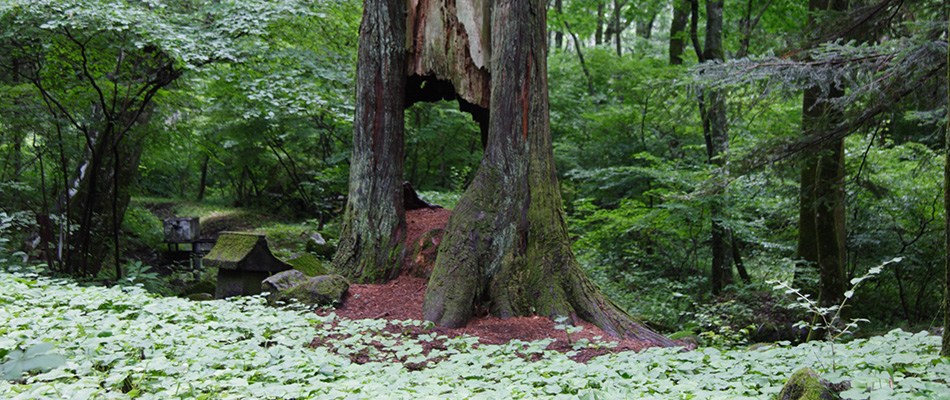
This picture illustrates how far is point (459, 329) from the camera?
4.08 meters

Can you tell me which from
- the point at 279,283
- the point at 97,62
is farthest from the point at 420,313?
the point at 97,62

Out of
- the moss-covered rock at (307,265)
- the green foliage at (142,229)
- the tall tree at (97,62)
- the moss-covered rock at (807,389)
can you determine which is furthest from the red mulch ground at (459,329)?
the green foliage at (142,229)

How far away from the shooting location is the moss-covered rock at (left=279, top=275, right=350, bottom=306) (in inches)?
170

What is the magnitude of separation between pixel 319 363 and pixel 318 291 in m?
1.79

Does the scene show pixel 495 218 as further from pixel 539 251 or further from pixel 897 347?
pixel 897 347

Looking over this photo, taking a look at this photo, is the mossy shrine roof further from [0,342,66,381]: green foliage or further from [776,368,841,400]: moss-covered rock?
[776,368,841,400]: moss-covered rock

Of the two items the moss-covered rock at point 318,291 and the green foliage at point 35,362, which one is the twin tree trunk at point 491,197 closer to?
the moss-covered rock at point 318,291

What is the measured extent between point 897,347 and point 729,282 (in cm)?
684

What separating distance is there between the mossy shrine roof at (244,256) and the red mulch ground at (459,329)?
0.80 meters

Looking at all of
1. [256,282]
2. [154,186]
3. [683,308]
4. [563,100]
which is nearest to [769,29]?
[563,100]

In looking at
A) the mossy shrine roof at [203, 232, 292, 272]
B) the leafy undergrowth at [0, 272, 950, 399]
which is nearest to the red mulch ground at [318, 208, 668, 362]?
the leafy undergrowth at [0, 272, 950, 399]

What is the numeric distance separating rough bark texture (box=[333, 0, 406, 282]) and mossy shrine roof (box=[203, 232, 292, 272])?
69 centimetres

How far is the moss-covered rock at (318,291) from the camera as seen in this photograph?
4316mm

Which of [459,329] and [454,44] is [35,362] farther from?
[454,44]
